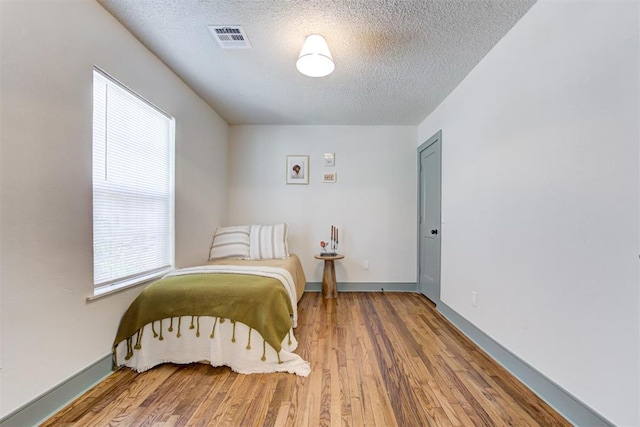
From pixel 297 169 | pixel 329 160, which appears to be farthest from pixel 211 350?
pixel 329 160

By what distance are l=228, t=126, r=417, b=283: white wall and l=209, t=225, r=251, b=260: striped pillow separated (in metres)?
0.49

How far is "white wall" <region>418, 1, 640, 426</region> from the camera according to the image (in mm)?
1163

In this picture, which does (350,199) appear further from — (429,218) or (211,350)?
(211,350)

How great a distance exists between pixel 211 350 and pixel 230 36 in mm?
2288

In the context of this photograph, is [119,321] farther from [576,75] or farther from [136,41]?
[576,75]

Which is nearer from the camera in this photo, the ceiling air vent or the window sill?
the window sill

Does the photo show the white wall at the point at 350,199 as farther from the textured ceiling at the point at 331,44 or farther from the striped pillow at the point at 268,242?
the textured ceiling at the point at 331,44

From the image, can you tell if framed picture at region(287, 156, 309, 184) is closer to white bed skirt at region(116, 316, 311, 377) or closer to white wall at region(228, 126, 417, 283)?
white wall at region(228, 126, 417, 283)

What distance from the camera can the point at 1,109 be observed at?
1.20 meters

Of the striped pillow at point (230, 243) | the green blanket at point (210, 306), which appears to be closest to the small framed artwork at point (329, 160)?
the striped pillow at point (230, 243)

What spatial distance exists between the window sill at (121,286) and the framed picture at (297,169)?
6.99 ft

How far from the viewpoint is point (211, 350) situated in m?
1.85

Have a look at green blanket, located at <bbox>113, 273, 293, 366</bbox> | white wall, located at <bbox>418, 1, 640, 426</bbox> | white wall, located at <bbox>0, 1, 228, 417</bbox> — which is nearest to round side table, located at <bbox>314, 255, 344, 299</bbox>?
green blanket, located at <bbox>113, 273, 293, 366</bbox>

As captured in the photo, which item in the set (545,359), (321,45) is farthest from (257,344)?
(321,45)
